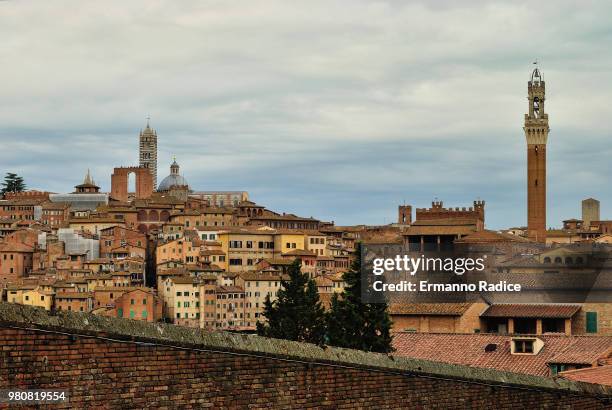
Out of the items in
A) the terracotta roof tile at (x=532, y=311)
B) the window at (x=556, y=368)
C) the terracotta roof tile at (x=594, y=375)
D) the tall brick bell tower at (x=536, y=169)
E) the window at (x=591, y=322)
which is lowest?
the window at (x=556, y=368)

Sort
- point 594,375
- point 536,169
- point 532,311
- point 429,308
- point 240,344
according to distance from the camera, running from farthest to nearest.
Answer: point 536,169 < point 429,308 < point 532,311 < point 594,375 < point 240,344

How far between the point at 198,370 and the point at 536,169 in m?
78.1

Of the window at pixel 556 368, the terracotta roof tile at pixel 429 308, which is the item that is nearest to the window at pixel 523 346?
the window at pixel 556 368

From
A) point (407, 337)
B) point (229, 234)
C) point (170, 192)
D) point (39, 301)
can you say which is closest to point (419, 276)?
point (407, 337)

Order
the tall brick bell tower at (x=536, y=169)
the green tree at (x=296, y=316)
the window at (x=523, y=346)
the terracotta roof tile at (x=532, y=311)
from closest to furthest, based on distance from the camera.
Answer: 1. the window at (x=523, y=346)
2. the terracotta roof tile at (x=532, y=311)
3. the green tree at (x=296, y=316)
4. the tall brick bell tower at (x=536, y=169)

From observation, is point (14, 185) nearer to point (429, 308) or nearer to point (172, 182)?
point (172, 182)

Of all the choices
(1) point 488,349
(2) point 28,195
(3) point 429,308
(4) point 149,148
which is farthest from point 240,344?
(4) point 149,148

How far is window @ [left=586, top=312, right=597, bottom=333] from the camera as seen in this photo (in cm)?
2708

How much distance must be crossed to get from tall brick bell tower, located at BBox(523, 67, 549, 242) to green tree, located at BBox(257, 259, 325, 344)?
49937 mm

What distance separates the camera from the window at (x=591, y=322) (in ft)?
88.8

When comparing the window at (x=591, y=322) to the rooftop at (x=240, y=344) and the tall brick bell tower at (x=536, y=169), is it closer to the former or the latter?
the rooftop at (x=240, y=344)

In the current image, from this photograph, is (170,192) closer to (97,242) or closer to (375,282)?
(97,242)

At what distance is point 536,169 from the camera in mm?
82938

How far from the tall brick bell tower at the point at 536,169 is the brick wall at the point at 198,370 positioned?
72.6 m
